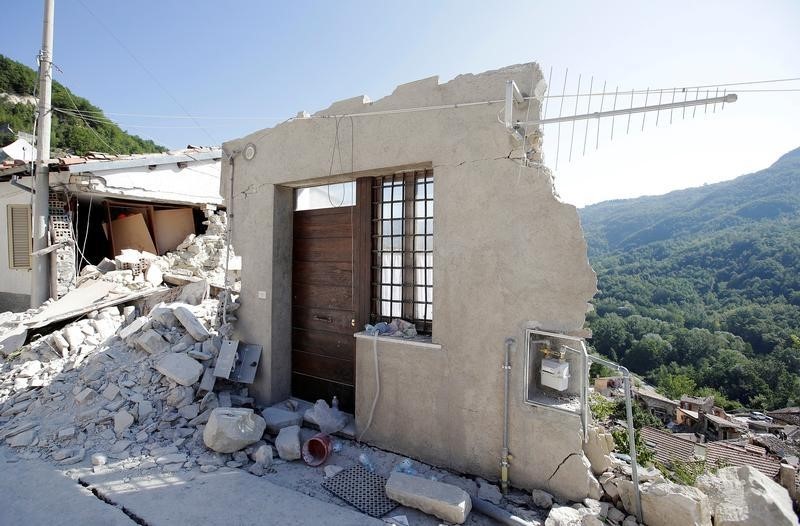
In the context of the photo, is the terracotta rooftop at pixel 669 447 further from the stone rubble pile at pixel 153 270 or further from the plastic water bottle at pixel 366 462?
the stone rubble pile at pixel 153 270

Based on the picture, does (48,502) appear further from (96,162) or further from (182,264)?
(96,162)

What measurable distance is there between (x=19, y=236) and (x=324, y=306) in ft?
27.4

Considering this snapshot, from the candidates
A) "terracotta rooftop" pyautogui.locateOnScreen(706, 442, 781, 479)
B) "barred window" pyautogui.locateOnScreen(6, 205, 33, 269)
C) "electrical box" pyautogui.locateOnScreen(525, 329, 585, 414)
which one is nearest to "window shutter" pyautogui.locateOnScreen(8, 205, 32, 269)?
"barred window" pyautogui.locateOnScreen(6, 205, 33, 269)

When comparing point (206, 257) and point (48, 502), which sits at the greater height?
point (206, 257)

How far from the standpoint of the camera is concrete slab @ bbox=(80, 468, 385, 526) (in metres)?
3.01

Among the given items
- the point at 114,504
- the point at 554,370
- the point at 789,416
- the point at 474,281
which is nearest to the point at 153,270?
the point at 114,504

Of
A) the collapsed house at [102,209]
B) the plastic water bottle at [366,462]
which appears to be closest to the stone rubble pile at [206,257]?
the collapsed house at [102,209]

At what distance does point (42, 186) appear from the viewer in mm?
7859

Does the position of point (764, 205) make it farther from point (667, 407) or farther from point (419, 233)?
point (419, 233)

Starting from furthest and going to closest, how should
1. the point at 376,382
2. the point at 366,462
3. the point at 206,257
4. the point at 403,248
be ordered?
1. the point at 206,257
2. the point at 403,248
3. the point at 376,382
4. the point at 366,462

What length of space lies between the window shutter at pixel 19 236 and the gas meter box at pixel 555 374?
10.6 m

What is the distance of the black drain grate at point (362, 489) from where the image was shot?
3.22 meters

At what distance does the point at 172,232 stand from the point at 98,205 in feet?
5.62

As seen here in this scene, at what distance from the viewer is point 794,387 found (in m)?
38.2
